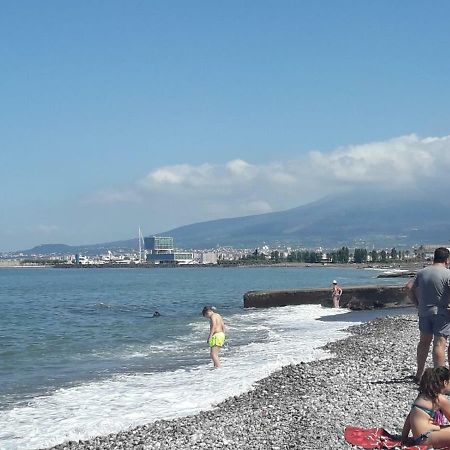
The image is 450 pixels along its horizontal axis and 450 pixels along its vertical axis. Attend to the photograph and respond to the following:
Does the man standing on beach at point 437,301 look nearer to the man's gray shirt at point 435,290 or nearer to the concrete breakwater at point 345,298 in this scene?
the man's gray shirt at point 435,290

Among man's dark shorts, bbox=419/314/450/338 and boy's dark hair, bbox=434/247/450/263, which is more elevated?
boy's dark hair, bbox=434/247/450/263

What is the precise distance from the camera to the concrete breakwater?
32.7 m

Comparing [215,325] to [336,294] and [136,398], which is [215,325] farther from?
[336,294]

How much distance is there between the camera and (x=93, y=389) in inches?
477

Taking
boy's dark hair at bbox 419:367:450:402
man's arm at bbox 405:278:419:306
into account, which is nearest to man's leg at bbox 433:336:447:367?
man's arm at bbox 405:278:419:306

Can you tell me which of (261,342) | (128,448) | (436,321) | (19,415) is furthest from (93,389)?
(261,342)

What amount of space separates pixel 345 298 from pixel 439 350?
2464 centimetres

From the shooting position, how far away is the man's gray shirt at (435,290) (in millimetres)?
8703

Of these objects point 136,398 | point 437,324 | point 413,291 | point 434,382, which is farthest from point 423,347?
point 136,398

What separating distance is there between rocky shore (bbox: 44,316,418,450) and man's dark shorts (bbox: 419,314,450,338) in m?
0.89

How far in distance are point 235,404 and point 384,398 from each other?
1.95 metres

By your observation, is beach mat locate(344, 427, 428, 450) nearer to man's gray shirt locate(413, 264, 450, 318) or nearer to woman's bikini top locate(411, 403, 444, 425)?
woman's bikini top locate(411, 403, 444, 425)

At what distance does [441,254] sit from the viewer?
8.73m

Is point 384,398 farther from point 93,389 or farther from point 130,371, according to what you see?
point 130,371
